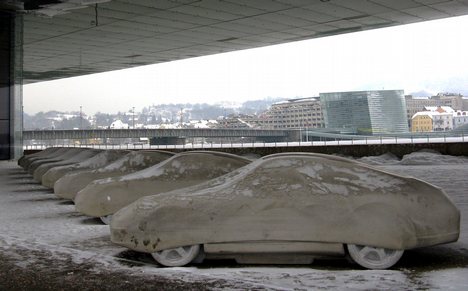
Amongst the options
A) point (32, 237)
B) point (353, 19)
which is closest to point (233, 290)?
point (32, 237)

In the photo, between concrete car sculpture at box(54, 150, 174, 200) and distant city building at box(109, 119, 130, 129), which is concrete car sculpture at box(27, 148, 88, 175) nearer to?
concrete car sculpture at box(54, 150, 174, 200)

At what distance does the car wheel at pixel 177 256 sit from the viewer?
6062 mm

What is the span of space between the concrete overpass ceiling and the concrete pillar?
1400 mm

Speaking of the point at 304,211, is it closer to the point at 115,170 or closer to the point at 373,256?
the point at 373,256

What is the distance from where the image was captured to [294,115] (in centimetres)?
3531

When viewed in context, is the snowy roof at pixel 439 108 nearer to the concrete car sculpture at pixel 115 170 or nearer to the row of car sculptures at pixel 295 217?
the concrete car sculpture at pixel 115 170

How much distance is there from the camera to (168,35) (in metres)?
30.9

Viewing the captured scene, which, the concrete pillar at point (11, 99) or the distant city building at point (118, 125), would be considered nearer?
the concrete pillar at point (11, 99)

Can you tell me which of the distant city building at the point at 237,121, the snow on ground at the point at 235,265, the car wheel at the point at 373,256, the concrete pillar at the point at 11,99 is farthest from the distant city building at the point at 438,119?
the car wheel at the point at 373,256

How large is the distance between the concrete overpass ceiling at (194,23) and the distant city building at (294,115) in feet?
14.3

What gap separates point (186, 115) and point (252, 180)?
44.6 m

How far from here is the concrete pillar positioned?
98.9 feet

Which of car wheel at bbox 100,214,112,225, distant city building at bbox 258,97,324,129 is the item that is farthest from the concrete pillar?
car wheel at bbox 100,214,112,225

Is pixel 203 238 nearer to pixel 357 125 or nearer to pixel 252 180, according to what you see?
pixel 252 180
